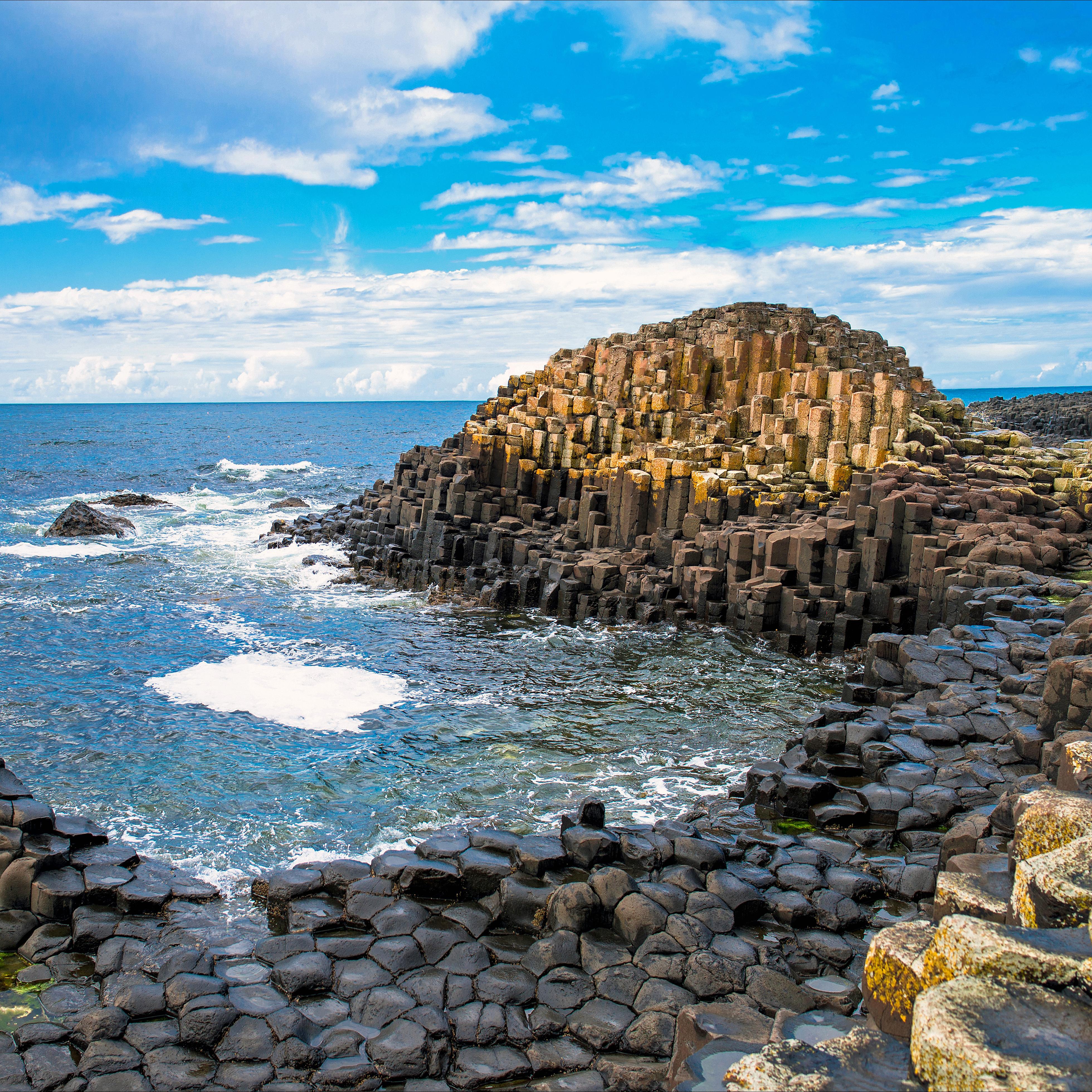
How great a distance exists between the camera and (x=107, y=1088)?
233 inches

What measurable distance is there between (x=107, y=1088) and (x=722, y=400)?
88.5ft

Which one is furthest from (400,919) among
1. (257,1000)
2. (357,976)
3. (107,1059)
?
(107,1059)

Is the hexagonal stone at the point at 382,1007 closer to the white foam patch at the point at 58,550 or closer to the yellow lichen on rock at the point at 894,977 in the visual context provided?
the yellow lichen on rock at the point at 894,977

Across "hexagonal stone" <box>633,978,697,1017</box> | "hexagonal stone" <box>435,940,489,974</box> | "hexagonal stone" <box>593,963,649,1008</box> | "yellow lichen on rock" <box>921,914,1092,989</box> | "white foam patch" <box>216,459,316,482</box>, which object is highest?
Result: "white foam patch" <box>216,459,316,482</box>

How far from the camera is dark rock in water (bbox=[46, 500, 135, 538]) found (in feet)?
112

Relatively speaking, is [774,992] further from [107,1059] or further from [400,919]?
[107,1059]

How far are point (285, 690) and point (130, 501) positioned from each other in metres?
31.4

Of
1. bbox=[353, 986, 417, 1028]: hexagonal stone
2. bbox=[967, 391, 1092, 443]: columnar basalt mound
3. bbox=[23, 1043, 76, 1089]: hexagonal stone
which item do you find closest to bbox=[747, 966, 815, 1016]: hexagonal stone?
bbox=[353, 986, 417, 1028]: hexagonal stone

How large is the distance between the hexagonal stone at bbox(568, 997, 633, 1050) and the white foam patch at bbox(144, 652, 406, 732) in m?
8.62

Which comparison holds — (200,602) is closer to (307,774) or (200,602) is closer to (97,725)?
(97,725)

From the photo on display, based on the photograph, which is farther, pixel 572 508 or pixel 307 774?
pixel 572 508

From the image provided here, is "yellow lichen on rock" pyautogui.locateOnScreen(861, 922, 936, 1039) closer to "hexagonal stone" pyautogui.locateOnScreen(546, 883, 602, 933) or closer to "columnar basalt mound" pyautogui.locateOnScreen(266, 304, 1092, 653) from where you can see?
"hexagonal stone" pyautogui.locateOnScreen(546, 883, 602, 933)

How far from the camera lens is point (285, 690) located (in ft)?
55.0

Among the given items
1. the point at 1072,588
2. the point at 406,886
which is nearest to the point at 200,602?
the point at 406,886
